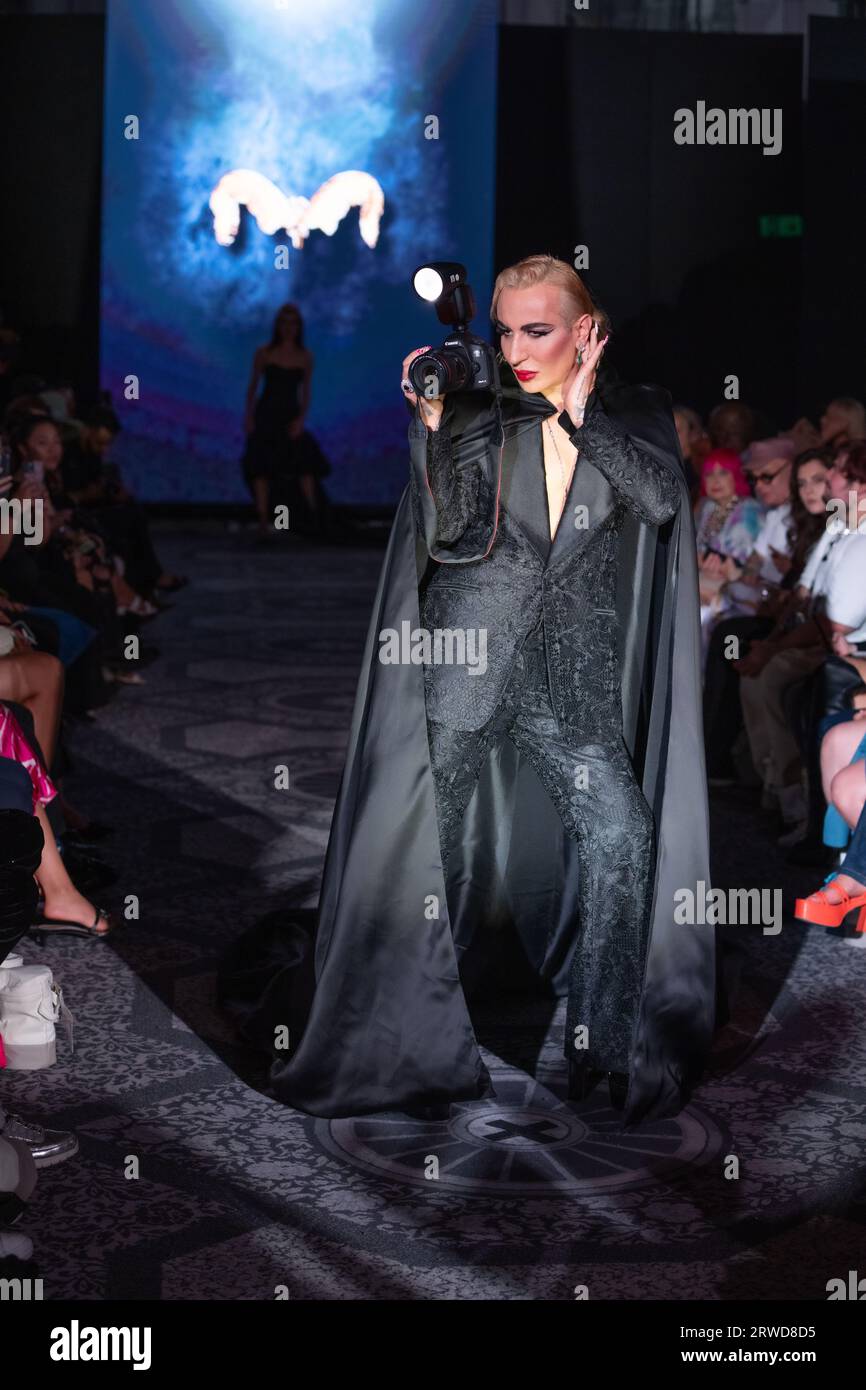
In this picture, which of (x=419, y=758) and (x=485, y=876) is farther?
(x=485, y=876)

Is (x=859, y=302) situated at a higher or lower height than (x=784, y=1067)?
higher

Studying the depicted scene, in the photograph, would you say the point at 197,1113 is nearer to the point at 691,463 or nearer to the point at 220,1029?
the point at 220,1029

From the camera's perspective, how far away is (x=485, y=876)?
12.3ft

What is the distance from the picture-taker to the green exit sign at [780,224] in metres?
14.4

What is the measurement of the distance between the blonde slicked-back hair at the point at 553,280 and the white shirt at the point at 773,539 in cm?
308

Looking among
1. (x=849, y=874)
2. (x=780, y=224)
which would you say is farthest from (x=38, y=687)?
(x=780, y=224)

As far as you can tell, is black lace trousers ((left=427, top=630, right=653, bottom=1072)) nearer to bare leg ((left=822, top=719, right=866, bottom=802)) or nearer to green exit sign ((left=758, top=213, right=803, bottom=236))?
bare leg ((left=822, top=719, right=866, bottom=802))

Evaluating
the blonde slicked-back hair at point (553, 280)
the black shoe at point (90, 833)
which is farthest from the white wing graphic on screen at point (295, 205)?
the blonde slicked-back hair at point (553, 280)

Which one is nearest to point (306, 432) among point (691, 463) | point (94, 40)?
point (94, 40)

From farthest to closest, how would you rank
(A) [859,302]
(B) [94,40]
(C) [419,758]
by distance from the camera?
(B) [94,40] → (A) [859,302] → (C) [419,758]

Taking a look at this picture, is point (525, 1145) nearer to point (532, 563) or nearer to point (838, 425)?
point (532, 563)

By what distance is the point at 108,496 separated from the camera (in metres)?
9.31

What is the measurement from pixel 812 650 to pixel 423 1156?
283 cm

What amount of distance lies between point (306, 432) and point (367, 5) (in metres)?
3.59
